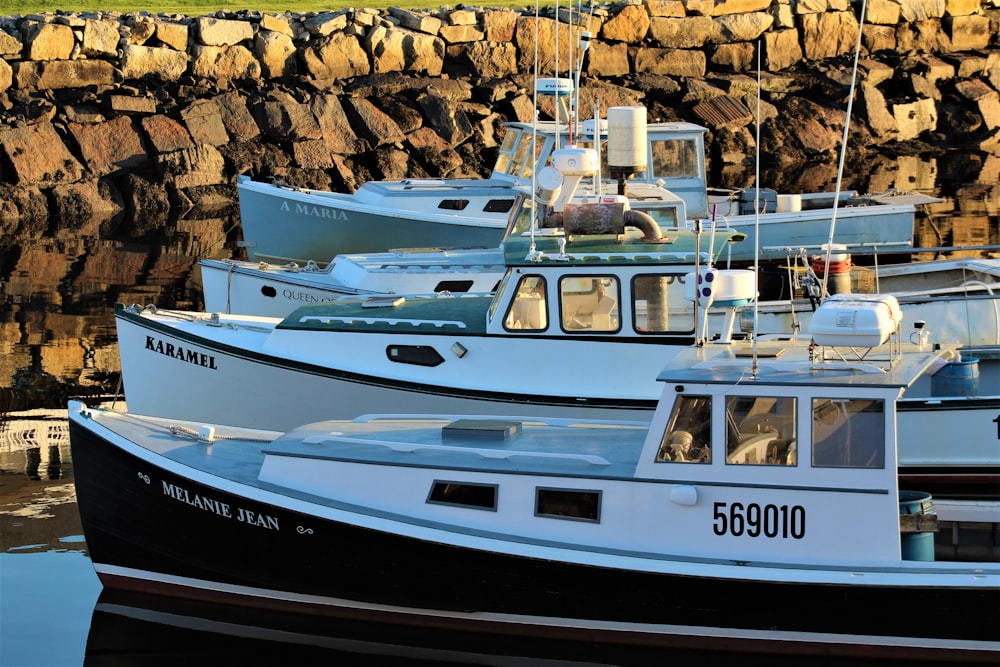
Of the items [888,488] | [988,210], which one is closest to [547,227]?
[888,488]

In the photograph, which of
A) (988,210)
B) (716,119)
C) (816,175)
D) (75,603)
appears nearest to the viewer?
(75,603)

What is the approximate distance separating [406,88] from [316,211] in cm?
1277

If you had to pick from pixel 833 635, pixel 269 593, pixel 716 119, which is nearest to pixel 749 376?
pixel 833 635

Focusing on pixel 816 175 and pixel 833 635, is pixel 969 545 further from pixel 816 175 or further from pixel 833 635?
pixel 816 175

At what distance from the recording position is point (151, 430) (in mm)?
12273

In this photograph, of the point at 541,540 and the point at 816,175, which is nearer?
the point at 541,540

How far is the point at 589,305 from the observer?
45.1ft

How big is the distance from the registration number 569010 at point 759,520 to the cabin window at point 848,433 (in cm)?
37

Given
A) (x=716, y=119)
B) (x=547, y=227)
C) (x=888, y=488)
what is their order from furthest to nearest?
(x=716, y=119) → (x=547, y=227) → (x=888, y=488)

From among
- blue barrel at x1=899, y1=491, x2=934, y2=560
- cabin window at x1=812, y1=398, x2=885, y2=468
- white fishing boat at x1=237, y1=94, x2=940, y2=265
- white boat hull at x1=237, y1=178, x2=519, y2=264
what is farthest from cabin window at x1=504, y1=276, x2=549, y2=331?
white boat hull at x1=237, y1=178, x2=519, y2=264

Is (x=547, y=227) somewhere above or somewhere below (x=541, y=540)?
above

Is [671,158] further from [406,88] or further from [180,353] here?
[406,88]

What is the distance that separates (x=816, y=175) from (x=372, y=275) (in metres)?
18.8

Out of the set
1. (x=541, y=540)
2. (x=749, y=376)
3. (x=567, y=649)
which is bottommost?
(x=567, y=649)
